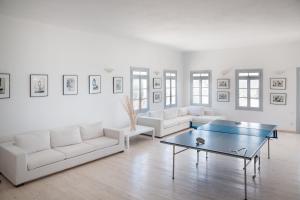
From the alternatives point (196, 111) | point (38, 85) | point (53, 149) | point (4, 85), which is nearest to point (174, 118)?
point (196, 111)

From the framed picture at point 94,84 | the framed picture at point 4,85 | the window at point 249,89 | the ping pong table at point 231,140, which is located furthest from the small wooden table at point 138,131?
the window at point 249,89

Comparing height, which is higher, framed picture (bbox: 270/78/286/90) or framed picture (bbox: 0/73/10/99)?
framed picture (bbox: 270/78/286/90)

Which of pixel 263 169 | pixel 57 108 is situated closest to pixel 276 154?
pixel 263 169

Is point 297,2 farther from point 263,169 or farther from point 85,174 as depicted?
point 85,174

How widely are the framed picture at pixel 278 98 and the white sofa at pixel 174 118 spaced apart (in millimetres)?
1826

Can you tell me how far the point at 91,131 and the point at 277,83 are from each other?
21.4 ft

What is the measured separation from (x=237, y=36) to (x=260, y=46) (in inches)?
89.3

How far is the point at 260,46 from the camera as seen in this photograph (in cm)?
858

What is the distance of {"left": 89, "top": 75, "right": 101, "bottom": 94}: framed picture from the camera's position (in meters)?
6.43

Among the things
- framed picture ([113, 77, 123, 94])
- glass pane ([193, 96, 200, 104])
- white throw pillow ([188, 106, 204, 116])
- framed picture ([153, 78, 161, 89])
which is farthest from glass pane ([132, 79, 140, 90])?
glass pane ([193, 96, 200, 104])

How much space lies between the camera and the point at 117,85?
7.20m

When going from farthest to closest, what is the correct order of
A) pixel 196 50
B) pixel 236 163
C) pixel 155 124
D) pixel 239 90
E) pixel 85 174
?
pixel 196 50 < pixel 239 90 < pixel 155 124 < pixel 236 163 < pixel 85 174

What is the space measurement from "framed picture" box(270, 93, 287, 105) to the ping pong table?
12.0 ft

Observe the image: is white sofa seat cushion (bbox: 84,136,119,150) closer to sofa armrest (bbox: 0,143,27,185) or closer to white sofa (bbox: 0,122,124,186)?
white sofa (bbox: 0,122,124,186)
